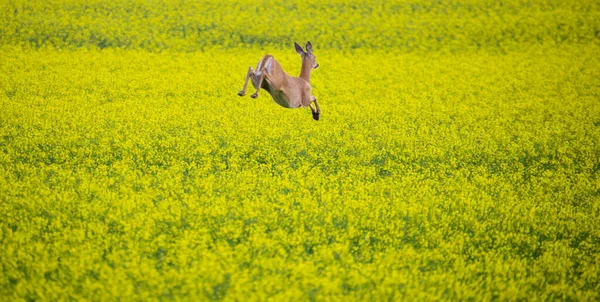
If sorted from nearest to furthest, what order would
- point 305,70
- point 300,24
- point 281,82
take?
point 281,82
point 305,70
point 300,24

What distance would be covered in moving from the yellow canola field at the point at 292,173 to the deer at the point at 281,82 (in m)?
1.64

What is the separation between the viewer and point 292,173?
9.55 meters

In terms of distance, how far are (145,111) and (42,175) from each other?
349 centimetres

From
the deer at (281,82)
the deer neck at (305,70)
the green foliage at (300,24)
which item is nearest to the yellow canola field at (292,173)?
the green foliage at (300,24)

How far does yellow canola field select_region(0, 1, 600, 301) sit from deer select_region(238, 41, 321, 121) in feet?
5.38

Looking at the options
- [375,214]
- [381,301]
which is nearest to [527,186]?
[375,214]

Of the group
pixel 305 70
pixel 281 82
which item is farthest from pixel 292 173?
pixel 281 82

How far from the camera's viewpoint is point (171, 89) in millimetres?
14141

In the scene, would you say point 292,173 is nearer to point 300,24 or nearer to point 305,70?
point 305,70

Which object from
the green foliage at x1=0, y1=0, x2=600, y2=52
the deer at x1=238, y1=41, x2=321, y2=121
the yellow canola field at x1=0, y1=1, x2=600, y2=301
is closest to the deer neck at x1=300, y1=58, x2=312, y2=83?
the deer at x1=238, y1=41, x2=321, y2=121

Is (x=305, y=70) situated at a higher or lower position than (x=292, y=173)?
higher

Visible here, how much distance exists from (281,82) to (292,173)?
3686 millimetres

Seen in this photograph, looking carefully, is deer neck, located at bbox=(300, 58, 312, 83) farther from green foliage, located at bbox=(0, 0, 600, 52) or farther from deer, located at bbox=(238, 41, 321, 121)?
green foliage, located at bbox=(0, 0, 600, 52)

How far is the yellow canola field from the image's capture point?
673 centimetres
